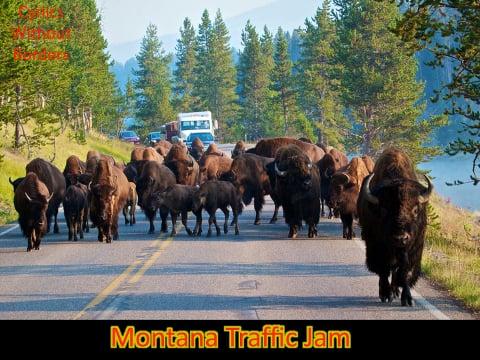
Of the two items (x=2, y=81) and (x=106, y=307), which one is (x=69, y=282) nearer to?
(x=106, y=307)

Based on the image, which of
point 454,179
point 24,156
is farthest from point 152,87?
point 24,156

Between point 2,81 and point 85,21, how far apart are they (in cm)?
3781

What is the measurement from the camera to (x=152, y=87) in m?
131

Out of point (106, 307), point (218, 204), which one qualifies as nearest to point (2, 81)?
point (218, 204)

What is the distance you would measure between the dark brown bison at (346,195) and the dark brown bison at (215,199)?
2338mm

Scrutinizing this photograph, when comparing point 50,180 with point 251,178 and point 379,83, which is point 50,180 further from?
point 379,83

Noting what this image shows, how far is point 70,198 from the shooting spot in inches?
826

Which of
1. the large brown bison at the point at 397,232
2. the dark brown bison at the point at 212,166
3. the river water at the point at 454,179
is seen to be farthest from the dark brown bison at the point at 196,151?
the river water at the point at 454,179

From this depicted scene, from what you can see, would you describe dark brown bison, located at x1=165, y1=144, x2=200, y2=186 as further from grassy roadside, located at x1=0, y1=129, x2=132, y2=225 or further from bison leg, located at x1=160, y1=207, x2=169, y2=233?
grassy roadside, located at x1=0, y1=129, x2=132, y2=225

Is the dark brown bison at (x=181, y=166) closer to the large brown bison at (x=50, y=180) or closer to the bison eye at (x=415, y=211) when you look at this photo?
the large brown bison at (x=50, y=180)

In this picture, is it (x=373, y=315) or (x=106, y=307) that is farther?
(x=106, y=307)

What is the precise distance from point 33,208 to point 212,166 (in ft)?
35.0

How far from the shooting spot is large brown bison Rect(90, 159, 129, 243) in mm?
20125

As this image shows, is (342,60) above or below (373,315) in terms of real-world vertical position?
above
